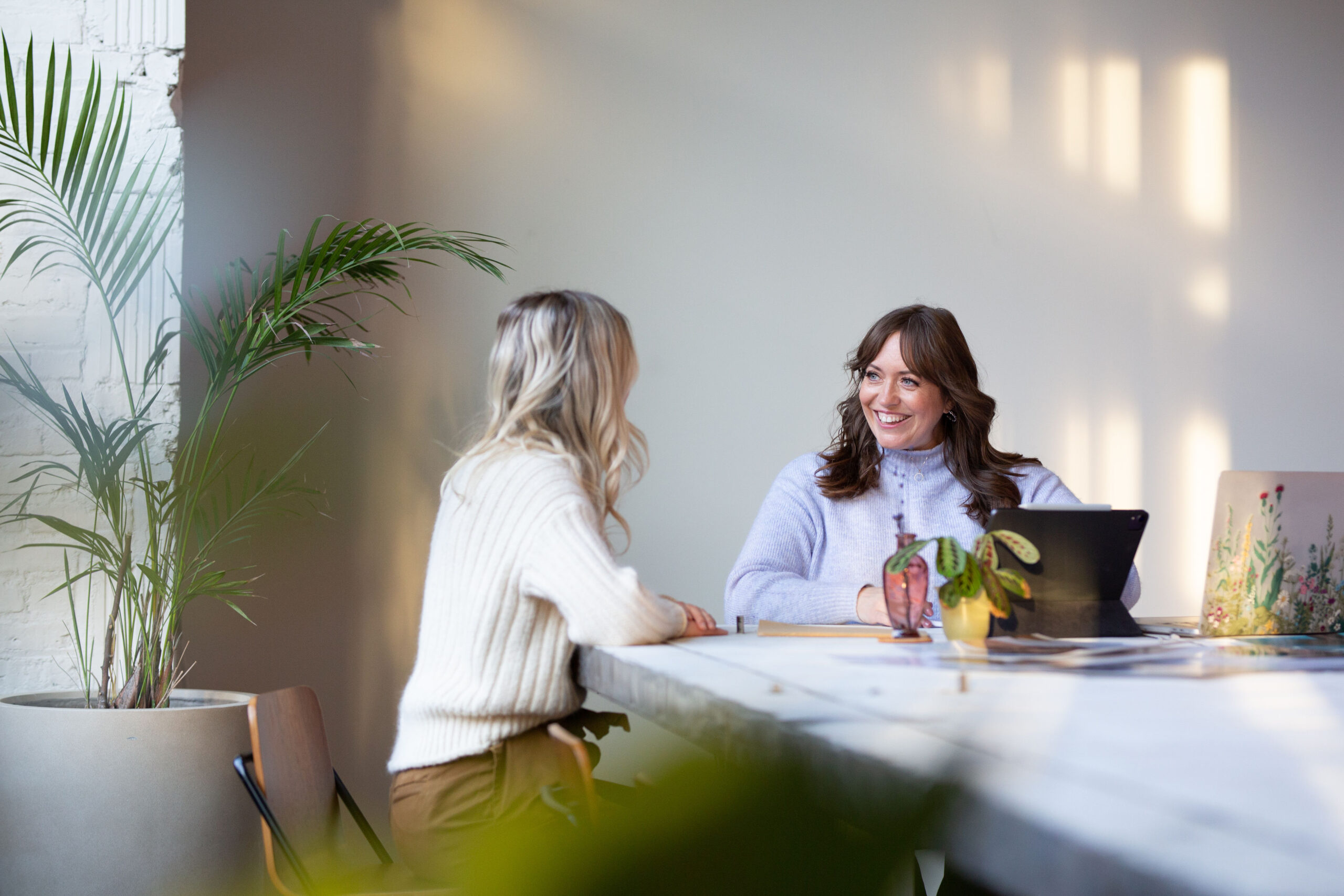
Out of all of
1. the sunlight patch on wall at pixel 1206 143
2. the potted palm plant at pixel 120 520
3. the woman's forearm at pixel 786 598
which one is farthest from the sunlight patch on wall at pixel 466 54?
the sunlight patch on wall at pixel 1206 143

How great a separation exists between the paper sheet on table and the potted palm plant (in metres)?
1.08

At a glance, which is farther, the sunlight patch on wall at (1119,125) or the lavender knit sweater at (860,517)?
the sunlight patch on wall at (1119,125)

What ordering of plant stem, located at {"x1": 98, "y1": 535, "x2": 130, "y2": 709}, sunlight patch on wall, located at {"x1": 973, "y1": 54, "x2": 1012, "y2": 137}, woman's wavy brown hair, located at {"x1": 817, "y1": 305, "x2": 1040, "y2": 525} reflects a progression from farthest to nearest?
sunlight patch on wall, located at {"x1": 973, "y1": 54, "x2": 1012, "y2": 137} → woman's wavy brown hair, located at {"x1": 817, "y1": 305, "x2": 1040, "y2": 525} → plant stem, located at {"x1": 98, "y1": 535, "x2": 130, "y2": 709}

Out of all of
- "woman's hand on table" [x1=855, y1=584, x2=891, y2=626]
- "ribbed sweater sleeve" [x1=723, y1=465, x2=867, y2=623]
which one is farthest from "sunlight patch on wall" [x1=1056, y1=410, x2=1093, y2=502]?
"woman's hand on table" [x1=855, y1=584, x2=891, y2=626]

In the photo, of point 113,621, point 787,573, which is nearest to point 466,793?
point 787,573

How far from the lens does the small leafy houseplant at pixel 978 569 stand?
1427 millimetres

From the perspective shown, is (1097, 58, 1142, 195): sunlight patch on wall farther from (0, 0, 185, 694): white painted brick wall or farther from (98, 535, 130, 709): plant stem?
(98, 535, 130, 709): plant stem

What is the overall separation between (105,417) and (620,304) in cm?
150

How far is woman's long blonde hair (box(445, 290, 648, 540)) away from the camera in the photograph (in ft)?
5.43

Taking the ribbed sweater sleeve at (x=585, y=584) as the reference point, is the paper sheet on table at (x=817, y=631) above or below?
below

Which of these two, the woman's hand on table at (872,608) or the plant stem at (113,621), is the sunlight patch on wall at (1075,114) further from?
the plant stem at (113,621)

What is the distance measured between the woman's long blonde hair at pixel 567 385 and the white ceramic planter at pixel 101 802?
0.89 metres

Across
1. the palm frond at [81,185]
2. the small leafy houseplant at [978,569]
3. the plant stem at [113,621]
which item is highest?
the palm frond at [81,185]

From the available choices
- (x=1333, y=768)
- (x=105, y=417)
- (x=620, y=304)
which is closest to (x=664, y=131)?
(x=620, y=304)
